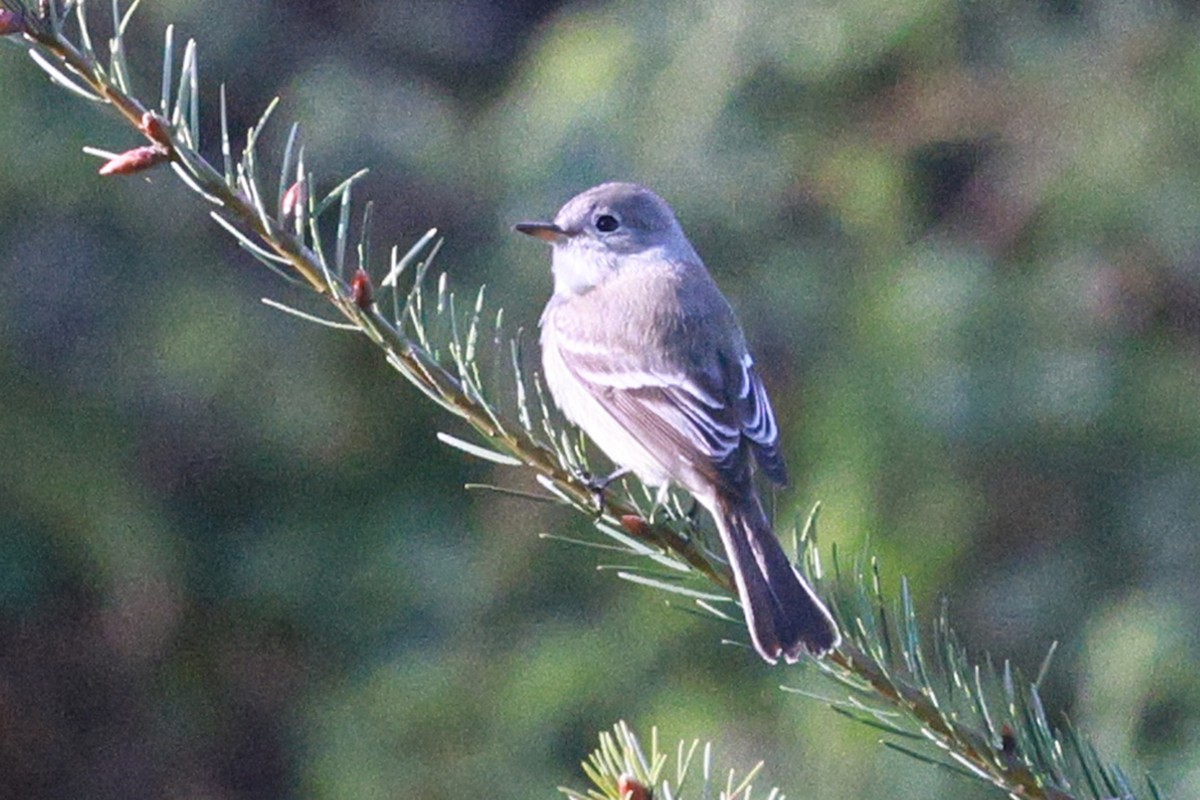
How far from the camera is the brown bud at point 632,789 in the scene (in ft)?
6.00

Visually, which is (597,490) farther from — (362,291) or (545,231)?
(545,231)

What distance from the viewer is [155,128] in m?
1.95

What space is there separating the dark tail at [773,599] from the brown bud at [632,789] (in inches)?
12.4

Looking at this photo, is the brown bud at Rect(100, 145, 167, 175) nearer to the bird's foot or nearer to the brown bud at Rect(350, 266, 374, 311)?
the brown bud at Rect(350, 266, 374, 311)

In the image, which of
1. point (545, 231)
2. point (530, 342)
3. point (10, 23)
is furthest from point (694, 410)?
point (10, 23)

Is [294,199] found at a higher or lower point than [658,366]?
higher

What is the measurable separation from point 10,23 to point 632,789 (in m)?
0.97

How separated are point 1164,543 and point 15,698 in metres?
3.36

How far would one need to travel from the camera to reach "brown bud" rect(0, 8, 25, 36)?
185 centimetres

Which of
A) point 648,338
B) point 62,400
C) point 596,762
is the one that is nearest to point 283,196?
point 596,762

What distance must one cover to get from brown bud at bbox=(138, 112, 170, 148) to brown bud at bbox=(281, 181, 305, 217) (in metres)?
0.16

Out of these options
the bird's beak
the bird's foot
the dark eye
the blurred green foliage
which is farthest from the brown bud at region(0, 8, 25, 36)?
the blurred green foliage

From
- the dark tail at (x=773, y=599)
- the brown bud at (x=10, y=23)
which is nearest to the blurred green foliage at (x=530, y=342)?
the dark tail at (x=773, y=599)

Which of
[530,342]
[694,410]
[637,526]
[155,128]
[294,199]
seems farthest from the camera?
[530,342]
